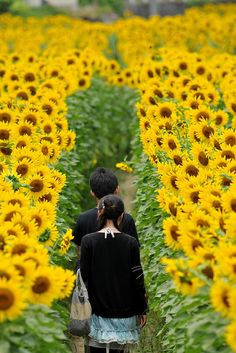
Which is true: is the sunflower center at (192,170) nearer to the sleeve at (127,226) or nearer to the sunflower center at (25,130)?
the sleeve at (127,226)

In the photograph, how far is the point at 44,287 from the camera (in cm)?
599

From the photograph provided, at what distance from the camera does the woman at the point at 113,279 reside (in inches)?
291

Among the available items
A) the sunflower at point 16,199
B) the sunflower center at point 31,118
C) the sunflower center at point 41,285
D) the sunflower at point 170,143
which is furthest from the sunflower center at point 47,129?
the sunflower center at point 41,285

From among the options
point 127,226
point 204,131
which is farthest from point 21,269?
point 204,131

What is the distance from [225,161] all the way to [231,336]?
3595 mm

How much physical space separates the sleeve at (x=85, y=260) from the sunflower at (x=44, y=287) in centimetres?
142

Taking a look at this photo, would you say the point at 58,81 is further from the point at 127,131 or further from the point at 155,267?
the point at 155,267

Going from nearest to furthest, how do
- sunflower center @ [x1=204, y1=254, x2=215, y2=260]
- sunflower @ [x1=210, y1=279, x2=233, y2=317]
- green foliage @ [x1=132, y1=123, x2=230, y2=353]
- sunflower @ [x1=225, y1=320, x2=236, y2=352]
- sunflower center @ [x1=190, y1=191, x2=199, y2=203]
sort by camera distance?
sunflower @ [x1=225, y1=320, x2=236, y2=352] < sunflower @ [x1=210, y1=279, x2=233, y2=317] < green foliage @ [x1=132, y1=123, x2=230, y2=353] < sunflower center @ [x1=204, y1=254, x2=215, y2=260] < sunflower center @ [x1=190, y1=191, x2=199, y2=203]

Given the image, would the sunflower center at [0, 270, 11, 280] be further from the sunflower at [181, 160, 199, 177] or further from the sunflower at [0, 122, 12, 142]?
the sunflower at [0, 122, 12, 142]

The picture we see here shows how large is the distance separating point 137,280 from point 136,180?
4.60 metres

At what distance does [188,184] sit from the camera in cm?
799

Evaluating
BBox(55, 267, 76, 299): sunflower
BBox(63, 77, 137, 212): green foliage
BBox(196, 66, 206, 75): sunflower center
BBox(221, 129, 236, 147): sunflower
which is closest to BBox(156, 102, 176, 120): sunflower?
BBox(63, 77, 137, 212): green foliage

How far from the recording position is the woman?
7.39 metres

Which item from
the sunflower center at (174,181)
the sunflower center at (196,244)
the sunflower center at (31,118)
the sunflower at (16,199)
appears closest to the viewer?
the sunflower center at (196,244)
